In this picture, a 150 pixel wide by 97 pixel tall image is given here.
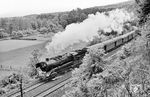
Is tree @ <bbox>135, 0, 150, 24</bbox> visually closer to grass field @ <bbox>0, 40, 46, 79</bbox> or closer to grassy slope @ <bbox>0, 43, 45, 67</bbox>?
grass field @ <bbox>0, 40, 46, 79</bbox>

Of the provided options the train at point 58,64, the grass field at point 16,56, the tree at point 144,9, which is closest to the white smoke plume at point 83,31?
the train at point 58,64

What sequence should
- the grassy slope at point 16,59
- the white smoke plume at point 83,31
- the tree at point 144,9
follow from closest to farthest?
the tree at point 144,9
the white smoke plume at point 83,31
the grassy slope at point 16,59

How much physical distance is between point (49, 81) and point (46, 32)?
227 ft

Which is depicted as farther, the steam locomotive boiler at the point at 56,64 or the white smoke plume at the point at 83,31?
the white smoke plume at the point at 83,31

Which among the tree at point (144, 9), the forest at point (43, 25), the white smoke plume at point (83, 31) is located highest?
the tree at point (144, 9)

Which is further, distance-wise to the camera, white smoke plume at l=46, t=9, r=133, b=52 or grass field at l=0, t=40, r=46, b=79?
grass field at l=0, t=40, r=46, b=79

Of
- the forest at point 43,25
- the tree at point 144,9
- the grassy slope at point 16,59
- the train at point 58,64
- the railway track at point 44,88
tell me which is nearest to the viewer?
the tree at point 144,9

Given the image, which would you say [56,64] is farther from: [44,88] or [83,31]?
[83,31]

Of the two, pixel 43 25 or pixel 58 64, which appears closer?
pixel 58 64

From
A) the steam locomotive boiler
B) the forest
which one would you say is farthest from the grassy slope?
the forest

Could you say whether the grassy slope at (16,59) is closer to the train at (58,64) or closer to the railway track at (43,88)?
the train at (58,64)

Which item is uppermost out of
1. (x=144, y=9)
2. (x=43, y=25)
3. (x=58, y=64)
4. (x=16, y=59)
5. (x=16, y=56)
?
(x=144, y=9)

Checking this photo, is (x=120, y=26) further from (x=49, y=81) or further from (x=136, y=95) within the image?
(x=136, y=95)

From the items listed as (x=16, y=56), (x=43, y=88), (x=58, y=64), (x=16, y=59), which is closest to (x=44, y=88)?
(x=43, y=88)
